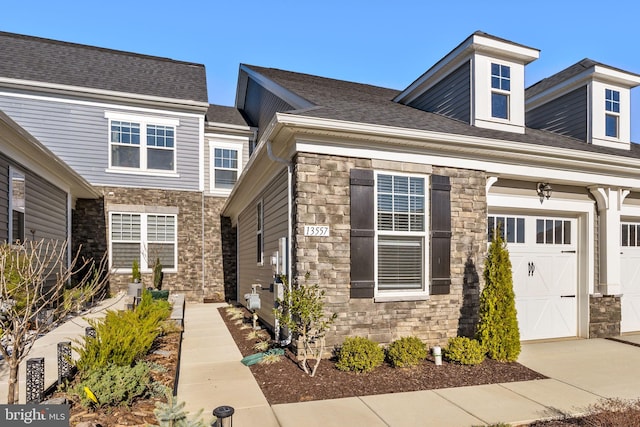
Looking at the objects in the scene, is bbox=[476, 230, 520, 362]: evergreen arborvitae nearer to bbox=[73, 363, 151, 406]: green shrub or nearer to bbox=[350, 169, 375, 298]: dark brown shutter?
bbox=[350, 169, 375, 298]: dark brown shutter

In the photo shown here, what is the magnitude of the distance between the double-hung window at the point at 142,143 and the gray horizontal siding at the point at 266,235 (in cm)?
327

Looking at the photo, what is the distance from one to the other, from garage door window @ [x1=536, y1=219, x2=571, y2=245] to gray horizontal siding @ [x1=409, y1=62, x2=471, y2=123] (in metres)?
2.58

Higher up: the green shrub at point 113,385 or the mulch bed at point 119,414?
the green shrub at point 113,385

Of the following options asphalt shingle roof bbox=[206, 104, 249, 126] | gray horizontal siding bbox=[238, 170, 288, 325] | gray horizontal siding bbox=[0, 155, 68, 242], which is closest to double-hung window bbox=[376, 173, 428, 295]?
gray horizontal siding bbox=[238, 170, 288, 325]

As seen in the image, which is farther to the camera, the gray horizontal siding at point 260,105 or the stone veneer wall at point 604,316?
the gray horizontal siding at point 260,105

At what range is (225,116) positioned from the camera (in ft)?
50.0

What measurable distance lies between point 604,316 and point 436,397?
5.38 m

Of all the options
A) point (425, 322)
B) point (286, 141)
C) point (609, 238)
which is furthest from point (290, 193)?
point (609, 238)

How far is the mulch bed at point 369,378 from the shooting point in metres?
4.66

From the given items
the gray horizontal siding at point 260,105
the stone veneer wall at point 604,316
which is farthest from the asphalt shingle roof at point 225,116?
the stone veneer wall at point 604,316

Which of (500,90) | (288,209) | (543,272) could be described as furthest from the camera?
(500,90)

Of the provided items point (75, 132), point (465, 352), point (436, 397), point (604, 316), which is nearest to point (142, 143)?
point (75, 132)

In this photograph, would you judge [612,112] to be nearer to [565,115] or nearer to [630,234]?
[565,115]

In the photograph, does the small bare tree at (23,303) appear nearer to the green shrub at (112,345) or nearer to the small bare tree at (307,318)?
the green shrub at (112,345)
